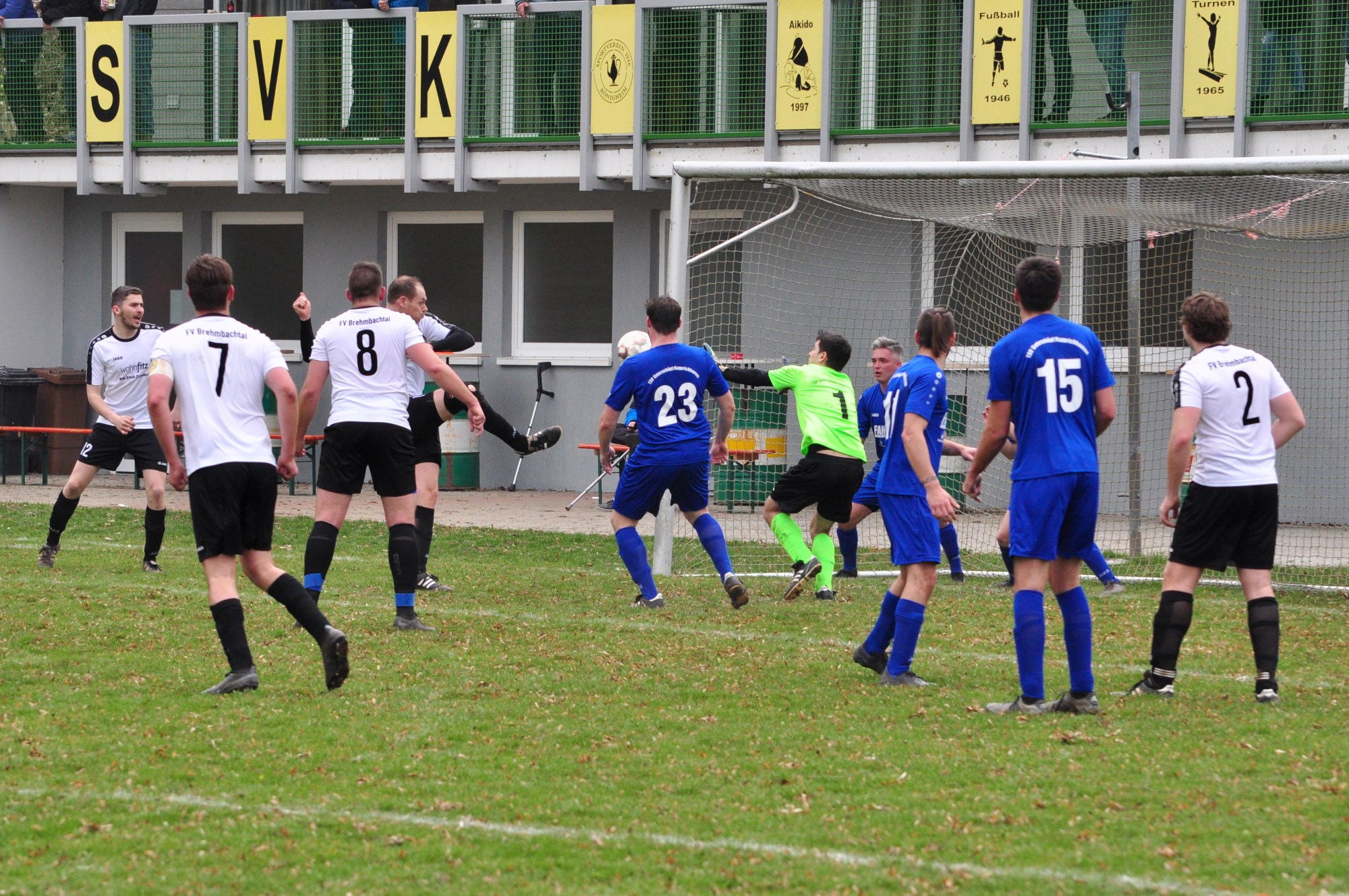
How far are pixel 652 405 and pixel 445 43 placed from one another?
9409mm

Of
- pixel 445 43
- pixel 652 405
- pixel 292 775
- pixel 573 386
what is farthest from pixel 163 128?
pixel 292 775

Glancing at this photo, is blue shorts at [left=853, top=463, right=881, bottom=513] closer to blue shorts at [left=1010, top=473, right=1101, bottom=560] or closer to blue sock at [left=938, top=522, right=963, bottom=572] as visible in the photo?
blue sock at [left=938, top=522, right=963, bottom=572]

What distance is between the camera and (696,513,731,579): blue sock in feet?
31.9

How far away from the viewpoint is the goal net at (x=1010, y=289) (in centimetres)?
1142

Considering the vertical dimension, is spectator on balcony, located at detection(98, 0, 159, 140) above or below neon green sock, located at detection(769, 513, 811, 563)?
above

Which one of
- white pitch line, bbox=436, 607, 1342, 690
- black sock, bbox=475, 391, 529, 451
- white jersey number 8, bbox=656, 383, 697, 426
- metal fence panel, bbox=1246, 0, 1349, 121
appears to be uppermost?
metal fence panel, bbox=1246, 0, 1349, 121

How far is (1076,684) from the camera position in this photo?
6621 mm

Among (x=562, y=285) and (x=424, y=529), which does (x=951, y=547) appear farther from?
(x=562, y=285)

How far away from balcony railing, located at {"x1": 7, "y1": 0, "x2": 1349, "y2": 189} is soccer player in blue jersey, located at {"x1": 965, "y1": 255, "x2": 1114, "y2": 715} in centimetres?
895

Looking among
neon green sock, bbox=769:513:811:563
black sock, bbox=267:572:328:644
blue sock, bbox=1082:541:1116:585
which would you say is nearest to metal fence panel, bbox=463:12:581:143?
neon green sock, bbox=769:513:811:563

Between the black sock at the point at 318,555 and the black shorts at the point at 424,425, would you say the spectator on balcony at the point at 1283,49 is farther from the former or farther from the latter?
the black sock at the point at 318,555

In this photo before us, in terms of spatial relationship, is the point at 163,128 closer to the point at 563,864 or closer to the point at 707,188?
the point at 707,188

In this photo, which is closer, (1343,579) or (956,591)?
(956,591)

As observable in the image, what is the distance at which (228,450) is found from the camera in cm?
675
